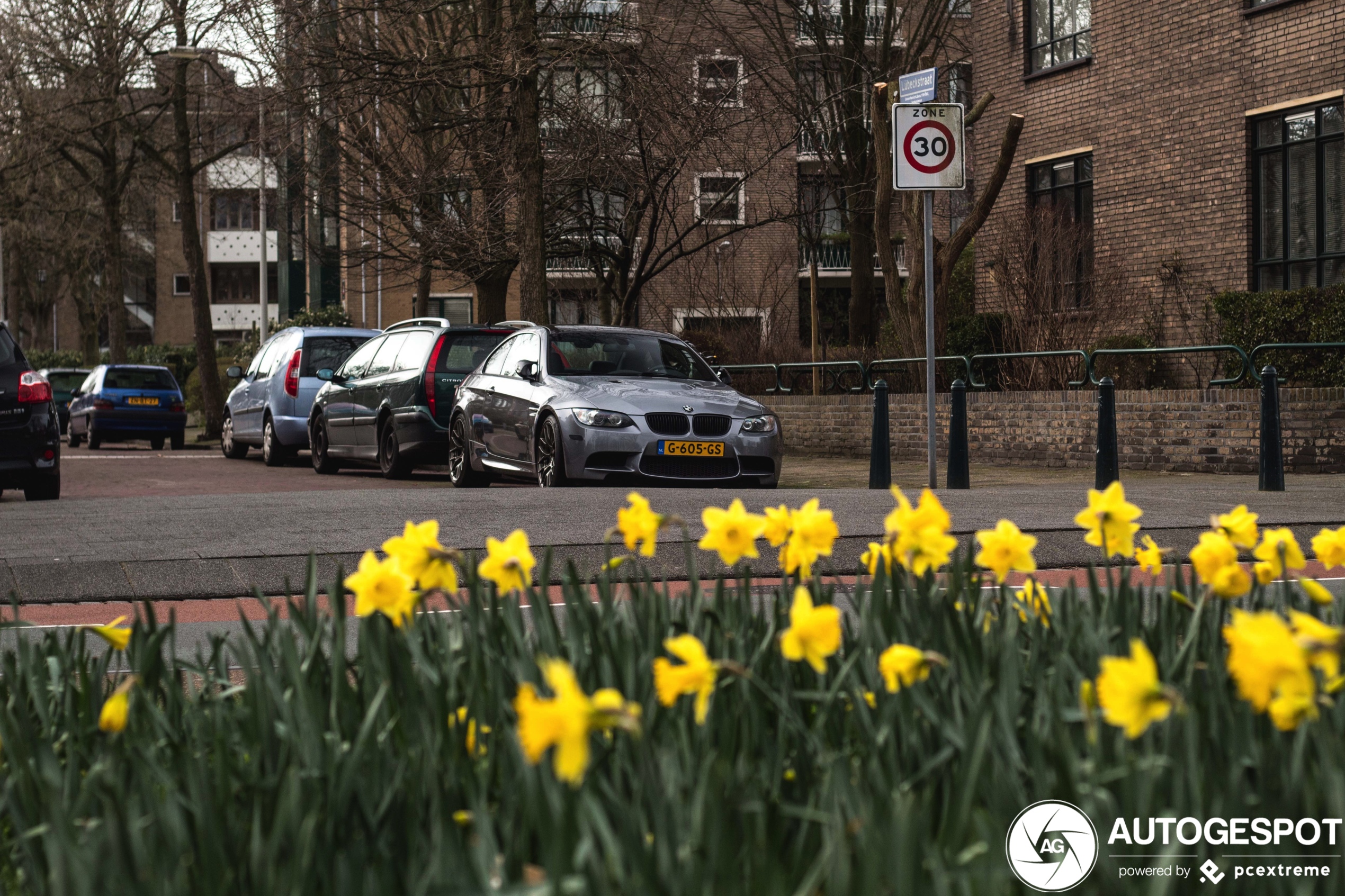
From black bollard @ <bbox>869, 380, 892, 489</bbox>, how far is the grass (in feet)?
32.9

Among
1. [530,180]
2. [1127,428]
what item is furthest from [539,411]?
[530,180]

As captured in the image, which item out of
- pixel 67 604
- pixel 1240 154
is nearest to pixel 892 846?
pixel 67 604

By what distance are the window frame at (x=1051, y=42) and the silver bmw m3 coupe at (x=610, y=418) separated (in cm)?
1256

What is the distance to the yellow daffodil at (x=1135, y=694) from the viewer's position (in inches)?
66.0

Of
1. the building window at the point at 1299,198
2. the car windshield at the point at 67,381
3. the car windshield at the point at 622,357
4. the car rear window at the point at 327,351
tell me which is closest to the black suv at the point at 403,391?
the car windshield at the point at 622,357

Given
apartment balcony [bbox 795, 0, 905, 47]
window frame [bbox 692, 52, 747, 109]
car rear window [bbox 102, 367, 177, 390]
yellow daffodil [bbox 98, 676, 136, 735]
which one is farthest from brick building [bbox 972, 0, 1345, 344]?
yellow daffodil [bbox 98, 676, 136, 735]

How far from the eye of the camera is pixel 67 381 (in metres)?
39.0

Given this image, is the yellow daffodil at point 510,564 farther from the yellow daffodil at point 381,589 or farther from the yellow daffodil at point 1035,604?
the yellow daffodil at point 1035,604

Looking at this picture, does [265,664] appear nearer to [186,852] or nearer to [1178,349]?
[186,852]

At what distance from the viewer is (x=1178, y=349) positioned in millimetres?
15023

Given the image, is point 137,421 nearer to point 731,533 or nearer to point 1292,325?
point 1292,325

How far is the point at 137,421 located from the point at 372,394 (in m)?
13.7

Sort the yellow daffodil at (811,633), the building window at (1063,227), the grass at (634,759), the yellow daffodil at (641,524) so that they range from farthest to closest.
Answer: the building window at (1063,227), the yellow daffodil at (641,524), the yellow daffodil at (811,633), the grass at (634,759)

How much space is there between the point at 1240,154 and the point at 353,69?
11732 millimetres
